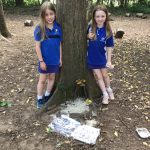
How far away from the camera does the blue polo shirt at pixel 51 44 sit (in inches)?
180

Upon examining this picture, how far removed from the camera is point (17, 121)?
4.82 metres

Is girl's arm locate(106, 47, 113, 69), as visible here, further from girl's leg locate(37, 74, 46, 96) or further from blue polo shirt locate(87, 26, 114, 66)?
girl's leg locate(37, 74, 46, 96)

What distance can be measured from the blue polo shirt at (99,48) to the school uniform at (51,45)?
0.49 m

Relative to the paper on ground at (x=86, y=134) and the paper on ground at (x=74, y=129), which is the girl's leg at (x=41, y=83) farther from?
the paper on ground at (x=86, y=134)

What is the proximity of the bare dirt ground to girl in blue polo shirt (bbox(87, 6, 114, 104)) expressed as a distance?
52 cm

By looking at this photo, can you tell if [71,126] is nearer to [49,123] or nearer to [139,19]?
[49,123]

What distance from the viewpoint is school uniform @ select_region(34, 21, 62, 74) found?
15.0 feet

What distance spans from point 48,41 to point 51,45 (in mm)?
73

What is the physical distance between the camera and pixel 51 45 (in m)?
4.62

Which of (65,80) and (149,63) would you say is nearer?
(65,80)

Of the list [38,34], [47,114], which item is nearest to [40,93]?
[47,114]

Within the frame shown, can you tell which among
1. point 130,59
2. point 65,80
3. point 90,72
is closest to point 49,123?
point 65,80

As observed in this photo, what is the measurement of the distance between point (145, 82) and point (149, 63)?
1254mm

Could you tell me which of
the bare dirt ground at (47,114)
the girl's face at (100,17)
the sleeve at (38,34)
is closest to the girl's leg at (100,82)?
the bare dirt ground at (47,114)
